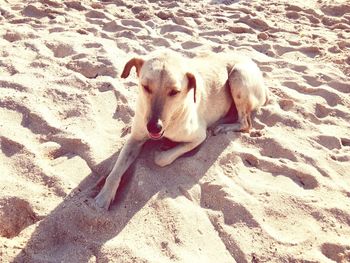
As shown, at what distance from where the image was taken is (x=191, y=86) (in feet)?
12.2

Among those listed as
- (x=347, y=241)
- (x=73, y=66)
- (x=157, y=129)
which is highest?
(x=157, y=129)

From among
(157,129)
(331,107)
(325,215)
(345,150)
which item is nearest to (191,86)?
(157,129)

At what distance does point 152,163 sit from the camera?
3918 mm

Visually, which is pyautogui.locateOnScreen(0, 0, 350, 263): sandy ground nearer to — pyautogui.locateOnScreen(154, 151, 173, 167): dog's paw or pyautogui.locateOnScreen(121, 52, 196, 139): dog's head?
pyautogui.locateOnScreen(154, 151, 173, 167): dog's paw

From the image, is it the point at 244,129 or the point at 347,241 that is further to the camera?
the point at 244,129

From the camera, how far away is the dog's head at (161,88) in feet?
11.3

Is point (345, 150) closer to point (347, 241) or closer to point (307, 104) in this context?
point (307, 104)

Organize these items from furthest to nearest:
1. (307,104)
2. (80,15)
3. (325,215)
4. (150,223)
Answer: (80,15) → (307,104) → (325,215) → (150,223)

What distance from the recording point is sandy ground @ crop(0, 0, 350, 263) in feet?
10.4

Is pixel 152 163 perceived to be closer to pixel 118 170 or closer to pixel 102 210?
pixel 118 170


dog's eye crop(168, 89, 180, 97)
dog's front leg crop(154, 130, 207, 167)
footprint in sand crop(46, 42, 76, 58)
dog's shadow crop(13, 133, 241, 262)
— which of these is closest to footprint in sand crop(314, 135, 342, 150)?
dog's shadow crop(13, 133, 241, 262)

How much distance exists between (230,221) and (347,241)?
36.6 inches

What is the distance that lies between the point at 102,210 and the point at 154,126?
0.77 meters

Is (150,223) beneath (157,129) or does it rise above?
beneath
